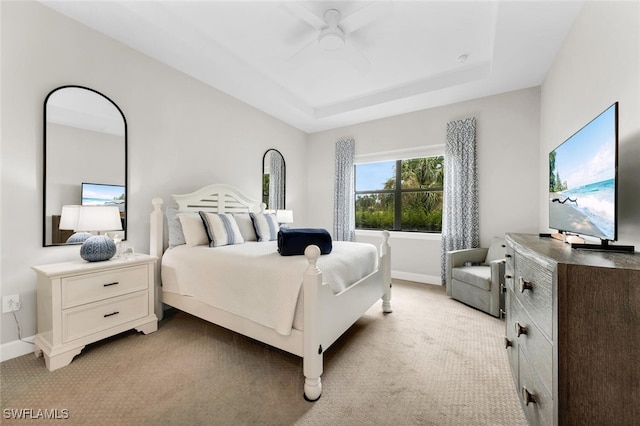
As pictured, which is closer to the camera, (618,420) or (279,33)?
(618,420)

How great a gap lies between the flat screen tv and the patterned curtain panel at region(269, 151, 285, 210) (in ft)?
11.6

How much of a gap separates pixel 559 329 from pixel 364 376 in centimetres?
127

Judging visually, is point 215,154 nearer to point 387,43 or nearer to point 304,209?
point 304,209

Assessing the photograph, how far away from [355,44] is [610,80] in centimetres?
204

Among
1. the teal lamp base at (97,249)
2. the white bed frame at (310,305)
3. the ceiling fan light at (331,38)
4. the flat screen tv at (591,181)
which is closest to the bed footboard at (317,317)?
the white bed frame at (310,305)

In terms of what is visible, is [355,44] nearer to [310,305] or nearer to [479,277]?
[310,305]

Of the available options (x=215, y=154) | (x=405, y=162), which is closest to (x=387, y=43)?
(x=405, y=162)

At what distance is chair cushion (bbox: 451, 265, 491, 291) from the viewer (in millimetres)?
2764

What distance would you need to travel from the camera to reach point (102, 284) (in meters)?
2.00

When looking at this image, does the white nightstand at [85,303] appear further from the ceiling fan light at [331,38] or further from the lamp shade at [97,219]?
the ceiling fan light at [331,38]

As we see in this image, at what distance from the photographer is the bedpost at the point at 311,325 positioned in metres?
1.54

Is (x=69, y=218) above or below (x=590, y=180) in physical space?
below

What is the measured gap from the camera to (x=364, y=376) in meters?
1.76

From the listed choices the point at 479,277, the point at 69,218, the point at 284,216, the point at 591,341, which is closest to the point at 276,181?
the point at 284,216
